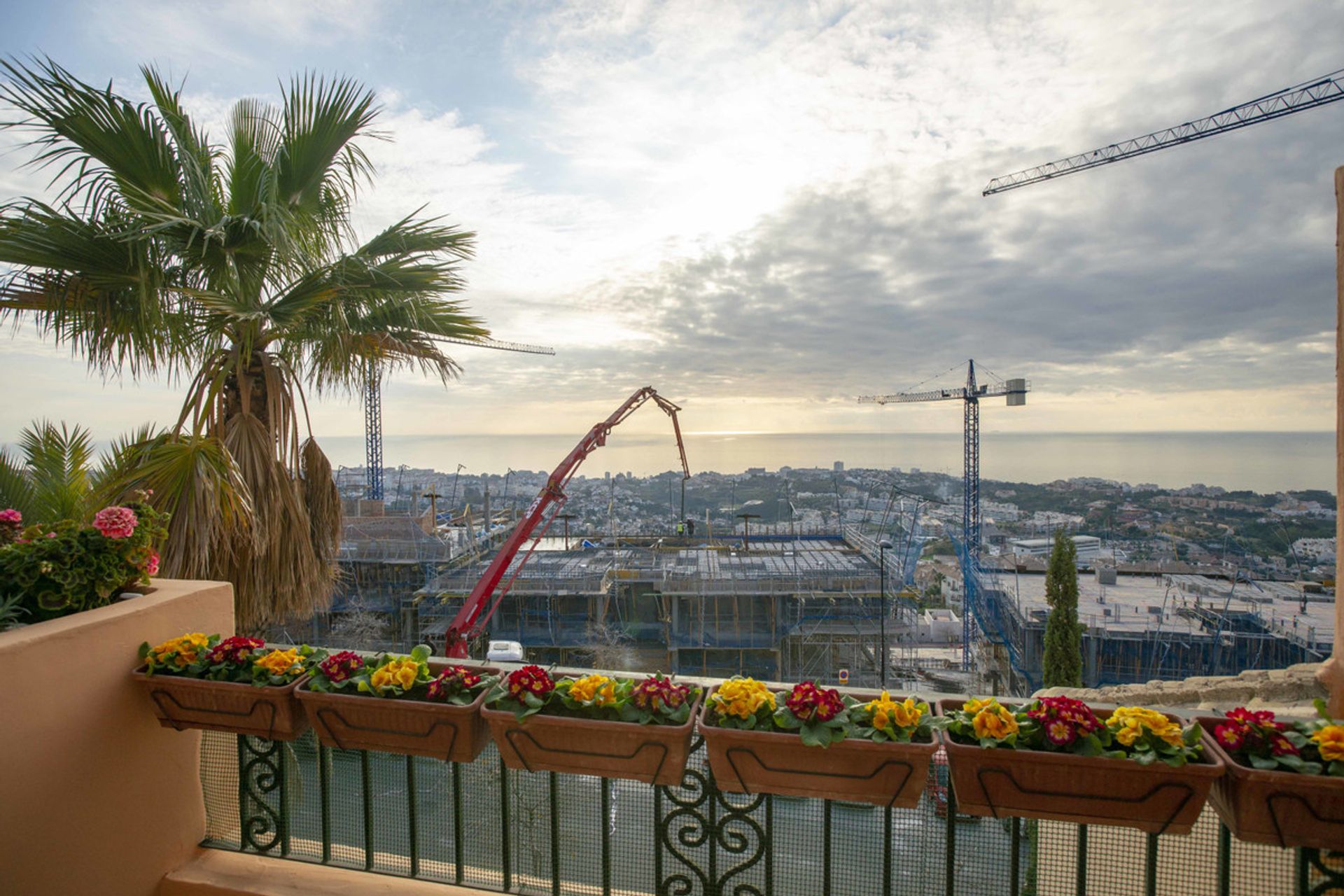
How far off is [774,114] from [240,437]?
5339 mm

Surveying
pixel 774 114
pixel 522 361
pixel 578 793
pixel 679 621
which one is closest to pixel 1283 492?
pixel 679 621

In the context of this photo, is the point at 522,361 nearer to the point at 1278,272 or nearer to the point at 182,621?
the point at 1278,272

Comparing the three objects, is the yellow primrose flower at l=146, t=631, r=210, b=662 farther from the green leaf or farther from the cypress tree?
the cypress tree

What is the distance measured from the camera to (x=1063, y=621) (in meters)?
11.2

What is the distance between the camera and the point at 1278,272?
13.8 meters

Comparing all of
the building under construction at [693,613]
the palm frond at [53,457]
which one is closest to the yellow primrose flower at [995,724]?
the palm frond at [53,457]

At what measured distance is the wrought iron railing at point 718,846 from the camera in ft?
4.96

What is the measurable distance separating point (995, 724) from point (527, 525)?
1163 cm

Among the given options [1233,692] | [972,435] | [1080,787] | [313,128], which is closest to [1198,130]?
[972,435]

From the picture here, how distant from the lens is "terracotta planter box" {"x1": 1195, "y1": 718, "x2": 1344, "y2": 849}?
1.14m

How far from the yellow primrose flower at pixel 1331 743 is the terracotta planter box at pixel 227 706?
229 centimetres

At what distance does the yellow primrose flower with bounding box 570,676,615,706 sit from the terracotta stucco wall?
1.33m

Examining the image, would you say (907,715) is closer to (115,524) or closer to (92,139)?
(115,524)

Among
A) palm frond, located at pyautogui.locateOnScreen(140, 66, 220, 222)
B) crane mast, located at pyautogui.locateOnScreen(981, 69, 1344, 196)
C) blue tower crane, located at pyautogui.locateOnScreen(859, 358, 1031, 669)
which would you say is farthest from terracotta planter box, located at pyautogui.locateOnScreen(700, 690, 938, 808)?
crane mast, located at pyautogui.locateOnScreen(981, 69, 1344, 196)
